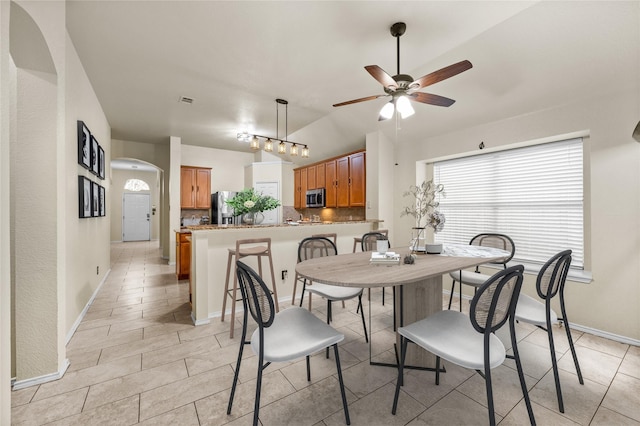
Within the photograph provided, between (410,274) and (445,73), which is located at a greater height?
(445,73)

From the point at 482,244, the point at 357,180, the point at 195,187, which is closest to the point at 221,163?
the point at 195,187

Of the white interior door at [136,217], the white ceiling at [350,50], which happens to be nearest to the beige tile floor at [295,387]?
the white ceiling at [350,50]

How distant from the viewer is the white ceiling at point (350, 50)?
2064 millimetres

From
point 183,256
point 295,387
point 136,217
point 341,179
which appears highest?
point 341,179

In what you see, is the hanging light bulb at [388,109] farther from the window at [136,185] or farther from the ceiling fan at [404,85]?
the window at [136,185]

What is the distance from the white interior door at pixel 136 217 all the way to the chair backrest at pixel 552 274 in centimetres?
1178

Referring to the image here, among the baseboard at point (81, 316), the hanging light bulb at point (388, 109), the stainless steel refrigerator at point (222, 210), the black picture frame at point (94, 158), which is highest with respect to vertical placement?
the hanging light bulb at point (388, 109)

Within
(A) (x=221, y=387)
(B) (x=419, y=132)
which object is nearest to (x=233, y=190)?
(B) (x=419, y=132)

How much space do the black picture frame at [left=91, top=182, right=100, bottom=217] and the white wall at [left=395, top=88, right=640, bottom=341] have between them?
5285 millimetres

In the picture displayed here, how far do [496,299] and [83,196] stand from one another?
3683mm

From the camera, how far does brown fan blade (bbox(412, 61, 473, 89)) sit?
1.79m

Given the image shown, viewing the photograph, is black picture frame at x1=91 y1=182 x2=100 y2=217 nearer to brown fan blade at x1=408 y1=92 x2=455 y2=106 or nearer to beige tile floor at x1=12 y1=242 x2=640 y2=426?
beige tile floor at x1=12 y1=242 x2=640 y2=426

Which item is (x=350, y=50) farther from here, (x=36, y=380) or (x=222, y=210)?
(x=222, y=210)

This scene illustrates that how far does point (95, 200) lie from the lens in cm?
335
